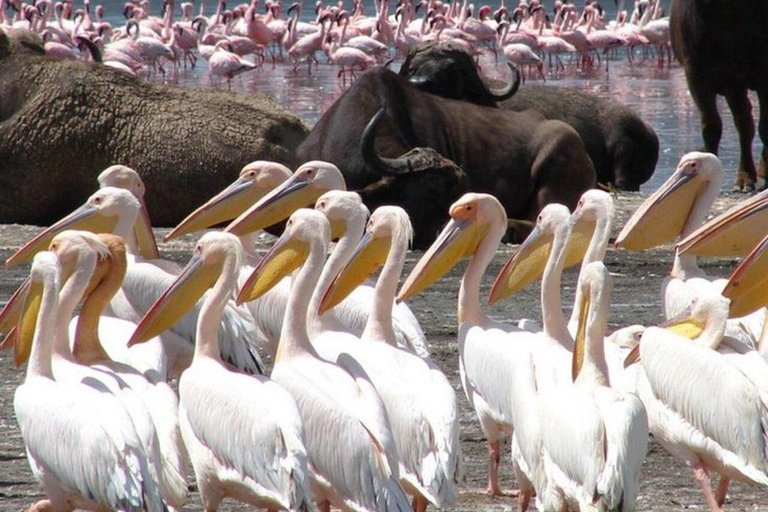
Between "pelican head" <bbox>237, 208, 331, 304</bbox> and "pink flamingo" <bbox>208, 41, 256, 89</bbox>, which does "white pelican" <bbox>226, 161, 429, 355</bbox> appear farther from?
"pink flamingo" <bbox>208, 41, 256, 89</bbox>

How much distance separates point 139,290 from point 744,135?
6.77m

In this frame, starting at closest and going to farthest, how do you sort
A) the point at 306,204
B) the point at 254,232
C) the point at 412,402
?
the point at 412,402
the point at 254,232
the point at 306,204

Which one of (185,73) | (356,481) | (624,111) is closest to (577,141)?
(624,111)

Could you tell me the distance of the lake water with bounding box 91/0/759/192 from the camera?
1563cm

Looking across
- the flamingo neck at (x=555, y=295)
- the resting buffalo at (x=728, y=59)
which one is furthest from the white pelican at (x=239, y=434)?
the resting buffalo at (x=728, y=59)

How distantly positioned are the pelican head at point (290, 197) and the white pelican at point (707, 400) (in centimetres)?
199

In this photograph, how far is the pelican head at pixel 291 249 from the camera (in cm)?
588

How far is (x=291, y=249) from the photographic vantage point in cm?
598

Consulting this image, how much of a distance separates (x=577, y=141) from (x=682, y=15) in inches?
69.1

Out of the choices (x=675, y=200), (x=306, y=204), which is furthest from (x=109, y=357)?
(x=675, y=200)

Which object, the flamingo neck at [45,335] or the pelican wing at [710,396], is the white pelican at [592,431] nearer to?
the pelican wing at [710,396]

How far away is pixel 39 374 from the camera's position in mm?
5055

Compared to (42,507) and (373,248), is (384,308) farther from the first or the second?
(42,507)

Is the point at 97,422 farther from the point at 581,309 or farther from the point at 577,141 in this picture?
the point at 577,141
